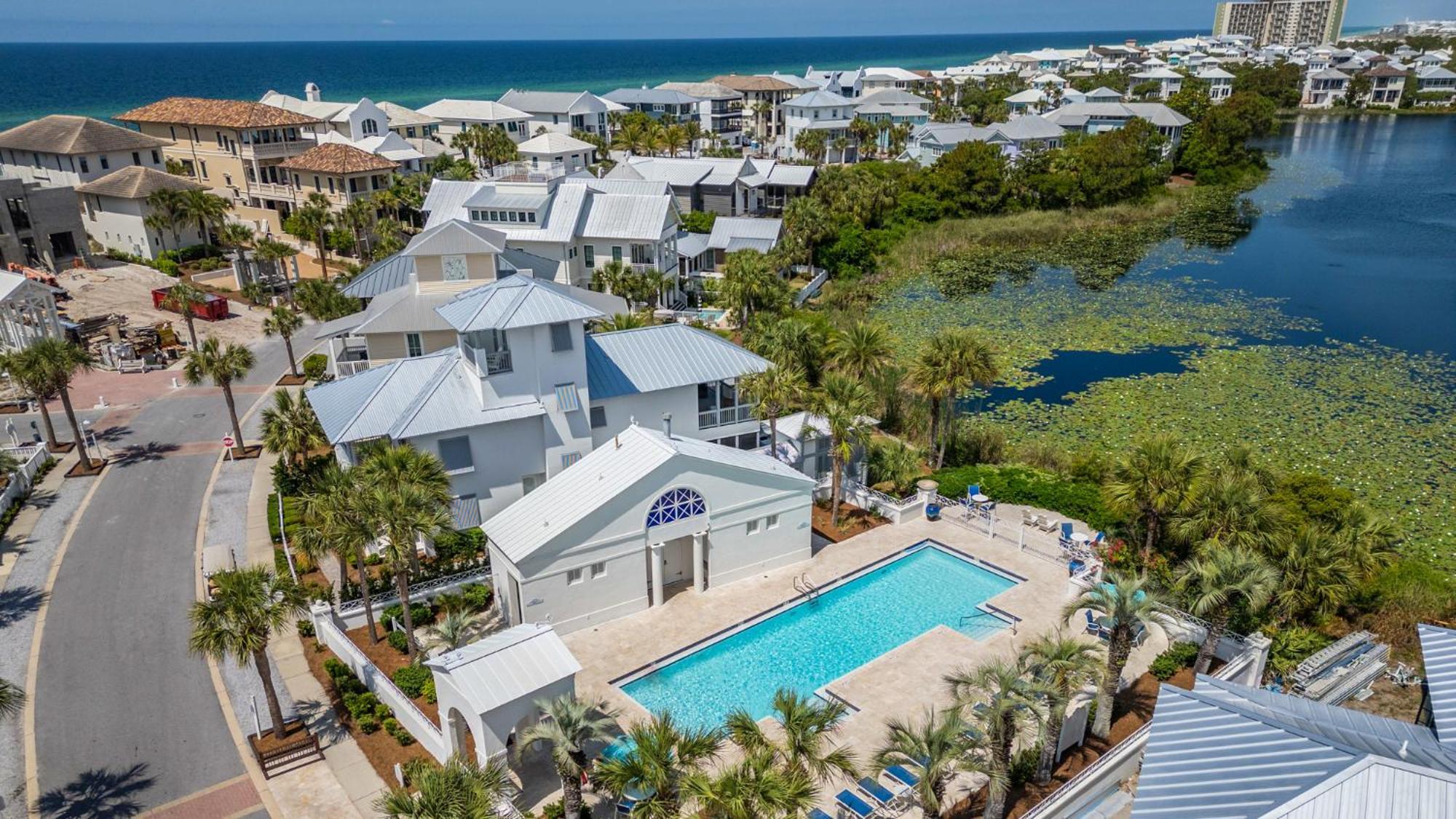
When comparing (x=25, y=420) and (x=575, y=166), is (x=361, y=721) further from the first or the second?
(x=575, y=166)

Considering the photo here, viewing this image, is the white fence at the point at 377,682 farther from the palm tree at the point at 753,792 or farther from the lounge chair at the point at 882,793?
the lounge chair at the point at 882,793


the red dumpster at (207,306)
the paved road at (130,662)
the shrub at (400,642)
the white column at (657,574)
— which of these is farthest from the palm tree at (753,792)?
the red dumpster at (207,306)

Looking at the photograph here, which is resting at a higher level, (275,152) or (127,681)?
(275,152)

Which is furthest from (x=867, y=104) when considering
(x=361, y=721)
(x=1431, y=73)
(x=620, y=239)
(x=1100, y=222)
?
(x=1431, y=73)

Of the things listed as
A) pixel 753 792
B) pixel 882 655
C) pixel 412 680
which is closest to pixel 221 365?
pixel 412 680

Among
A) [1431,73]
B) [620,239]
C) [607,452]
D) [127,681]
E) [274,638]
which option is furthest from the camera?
[1431,73]

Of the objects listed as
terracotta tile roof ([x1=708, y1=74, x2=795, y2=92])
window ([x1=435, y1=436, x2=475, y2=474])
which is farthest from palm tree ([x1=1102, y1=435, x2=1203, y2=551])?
terracotta tile roof ([x1=708, y1=74, x2=795, y2=92])
